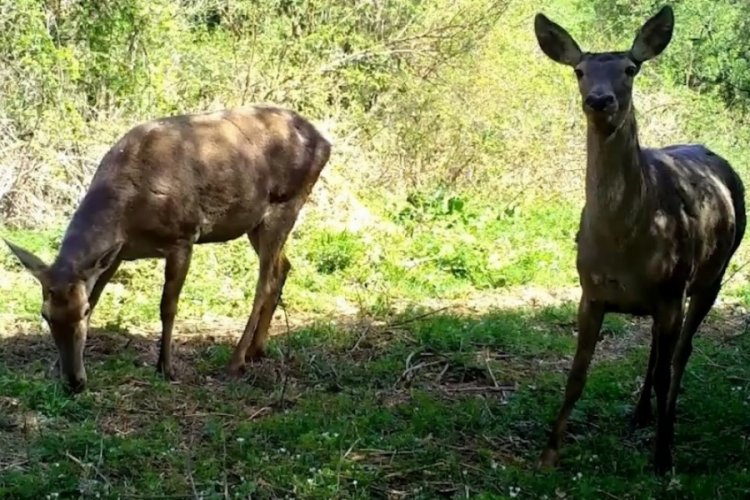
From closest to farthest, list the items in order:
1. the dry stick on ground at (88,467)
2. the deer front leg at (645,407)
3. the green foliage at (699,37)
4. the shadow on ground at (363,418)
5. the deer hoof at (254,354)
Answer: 1. the dry stick on ground at (88,467)
2. the shadow on ground at (363,418)
3. the deer front leg at (645,407)
4. the deer hoof at (254,354)
5. the green foliage at (699,37)

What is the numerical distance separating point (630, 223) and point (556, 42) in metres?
1.18

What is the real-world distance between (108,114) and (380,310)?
496cm

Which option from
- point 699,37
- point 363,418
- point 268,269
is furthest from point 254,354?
point 699,37

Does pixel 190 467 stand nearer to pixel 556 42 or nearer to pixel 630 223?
pixel 630 223

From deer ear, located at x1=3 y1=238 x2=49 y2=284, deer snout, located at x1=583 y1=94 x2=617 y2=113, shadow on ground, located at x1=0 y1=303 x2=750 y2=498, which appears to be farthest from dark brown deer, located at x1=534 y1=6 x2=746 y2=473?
deer ear, located at x1=3 y1=238 x2=49 y2=284

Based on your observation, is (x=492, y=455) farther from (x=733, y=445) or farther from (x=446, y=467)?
(x=733, y=445)

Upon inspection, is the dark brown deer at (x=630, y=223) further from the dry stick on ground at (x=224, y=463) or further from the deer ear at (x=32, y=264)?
the deer ear at (x=32, y=264)

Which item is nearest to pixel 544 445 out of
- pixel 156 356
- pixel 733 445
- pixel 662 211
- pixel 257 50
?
pixel 733 445

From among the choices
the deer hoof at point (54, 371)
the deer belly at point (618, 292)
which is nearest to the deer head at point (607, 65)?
the deer belly at point (618, 292)

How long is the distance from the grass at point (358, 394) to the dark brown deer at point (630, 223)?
513 mm

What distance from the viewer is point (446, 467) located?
6.30 metres

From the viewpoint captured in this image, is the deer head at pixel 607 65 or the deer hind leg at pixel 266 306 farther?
the deer hind leg at pixel 266 306

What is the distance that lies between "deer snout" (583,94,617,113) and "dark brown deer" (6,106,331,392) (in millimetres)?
Result: 3790

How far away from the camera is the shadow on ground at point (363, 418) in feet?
19.7
